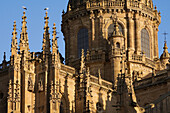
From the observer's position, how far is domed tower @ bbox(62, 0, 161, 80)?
2470 inches

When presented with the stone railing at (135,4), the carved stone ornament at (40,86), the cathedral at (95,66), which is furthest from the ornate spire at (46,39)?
the stone railing at (135,4)

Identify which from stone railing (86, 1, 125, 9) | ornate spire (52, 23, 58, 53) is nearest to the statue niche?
ornate spire (52, 23, 58, 53)

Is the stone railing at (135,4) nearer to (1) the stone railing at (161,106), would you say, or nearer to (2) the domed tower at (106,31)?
(2) the domed tower at (106,31)

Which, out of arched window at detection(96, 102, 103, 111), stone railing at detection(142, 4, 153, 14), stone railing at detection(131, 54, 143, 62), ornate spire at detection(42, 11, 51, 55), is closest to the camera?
ornate spire at detection(42, 11, 51, 55)

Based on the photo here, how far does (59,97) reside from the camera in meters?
48.0

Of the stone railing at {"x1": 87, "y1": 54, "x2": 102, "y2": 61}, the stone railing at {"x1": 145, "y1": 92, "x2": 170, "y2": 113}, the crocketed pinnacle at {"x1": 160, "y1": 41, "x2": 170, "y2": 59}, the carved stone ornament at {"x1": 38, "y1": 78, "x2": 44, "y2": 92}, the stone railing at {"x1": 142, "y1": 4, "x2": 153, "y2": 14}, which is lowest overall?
the stone railing at {"x1": 145, "y1": 92, "x2": 170, "y2": 113}

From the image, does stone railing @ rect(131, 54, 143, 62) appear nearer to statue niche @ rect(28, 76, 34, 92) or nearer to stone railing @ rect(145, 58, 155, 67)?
stone railing @ rect(145, 58, 155, 67)

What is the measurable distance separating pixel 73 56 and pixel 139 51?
794 cm

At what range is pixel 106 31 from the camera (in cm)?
6444

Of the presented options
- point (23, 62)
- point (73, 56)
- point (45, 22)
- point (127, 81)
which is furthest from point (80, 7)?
point (127, 81)

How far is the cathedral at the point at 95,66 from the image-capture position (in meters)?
47.9

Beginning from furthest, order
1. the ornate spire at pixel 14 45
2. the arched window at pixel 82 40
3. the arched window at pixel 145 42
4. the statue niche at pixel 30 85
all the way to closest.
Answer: the arched window at pixel 145 42 < the arched window at pixel 82 40 < the ornate spire at pixel 14 45 < the statue niche at pixel 30 85

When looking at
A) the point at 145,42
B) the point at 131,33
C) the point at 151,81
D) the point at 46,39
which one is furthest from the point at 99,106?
the point at 145,42

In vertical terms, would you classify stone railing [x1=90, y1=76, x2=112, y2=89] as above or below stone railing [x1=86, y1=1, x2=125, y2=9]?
below
